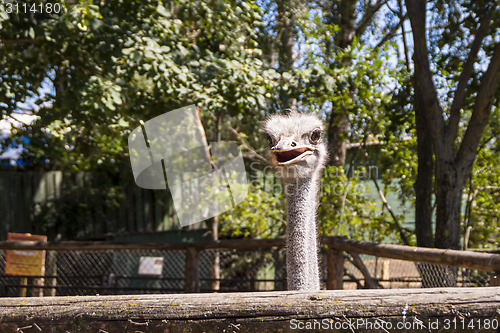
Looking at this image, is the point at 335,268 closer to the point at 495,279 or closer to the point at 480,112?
the point at 480,112

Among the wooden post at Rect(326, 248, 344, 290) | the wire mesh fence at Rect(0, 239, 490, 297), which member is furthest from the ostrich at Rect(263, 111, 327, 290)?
the wooden post at Rect(326, 248, 344, 290)

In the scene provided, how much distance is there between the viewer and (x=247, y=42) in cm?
564

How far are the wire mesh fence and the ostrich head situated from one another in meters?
1.28

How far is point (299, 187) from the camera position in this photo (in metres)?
2.23

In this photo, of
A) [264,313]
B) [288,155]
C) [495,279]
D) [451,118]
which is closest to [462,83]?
[451,118]

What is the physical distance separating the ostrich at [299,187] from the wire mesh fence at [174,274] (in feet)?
4.01

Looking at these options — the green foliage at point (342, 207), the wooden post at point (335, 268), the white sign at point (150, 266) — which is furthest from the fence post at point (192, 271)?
the green foliage at point (342, 207)

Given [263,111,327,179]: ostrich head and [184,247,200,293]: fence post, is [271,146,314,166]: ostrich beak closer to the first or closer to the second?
[263,111,327,179]: ostrich head

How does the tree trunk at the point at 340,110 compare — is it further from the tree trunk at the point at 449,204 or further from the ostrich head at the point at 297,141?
the ostrich head at the point at 297,141

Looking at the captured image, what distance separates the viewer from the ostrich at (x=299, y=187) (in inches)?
81.9

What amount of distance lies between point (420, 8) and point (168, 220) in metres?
5.98

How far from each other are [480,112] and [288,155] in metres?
2.40

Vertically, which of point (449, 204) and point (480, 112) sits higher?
point (480, 112)

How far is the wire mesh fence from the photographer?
12.4 feet
